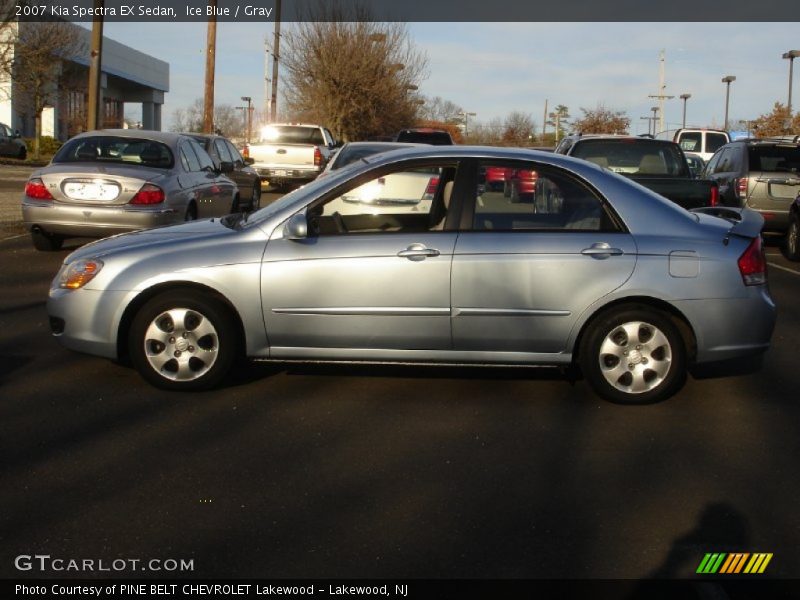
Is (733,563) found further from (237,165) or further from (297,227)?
(237,165)

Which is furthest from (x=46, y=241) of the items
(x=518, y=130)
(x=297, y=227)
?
(x=518, y=130)

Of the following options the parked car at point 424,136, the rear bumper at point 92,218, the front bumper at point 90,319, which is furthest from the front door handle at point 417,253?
the parked car at point 424,136

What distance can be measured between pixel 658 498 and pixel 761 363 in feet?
10.9

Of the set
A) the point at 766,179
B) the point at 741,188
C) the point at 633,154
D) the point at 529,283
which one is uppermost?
the point at 633,154

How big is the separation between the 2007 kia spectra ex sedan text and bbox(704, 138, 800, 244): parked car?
10.3 meters

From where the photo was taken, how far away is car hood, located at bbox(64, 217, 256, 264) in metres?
6.50

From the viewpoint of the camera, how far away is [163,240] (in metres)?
6.60

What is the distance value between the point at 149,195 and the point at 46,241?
1.79 m

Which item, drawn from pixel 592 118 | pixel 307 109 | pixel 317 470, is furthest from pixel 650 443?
pixel 592 118

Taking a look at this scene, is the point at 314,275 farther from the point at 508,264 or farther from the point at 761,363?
the point at 761,363

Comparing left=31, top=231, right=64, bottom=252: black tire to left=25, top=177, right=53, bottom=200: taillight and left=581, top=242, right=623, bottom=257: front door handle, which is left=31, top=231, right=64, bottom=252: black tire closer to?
left=25, top=177, right=53, bottom=200: taillight

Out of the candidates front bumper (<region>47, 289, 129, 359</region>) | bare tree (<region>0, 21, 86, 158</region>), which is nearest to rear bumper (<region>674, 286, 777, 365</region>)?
front bumper (<region>47, 289, 129, 359</region>)

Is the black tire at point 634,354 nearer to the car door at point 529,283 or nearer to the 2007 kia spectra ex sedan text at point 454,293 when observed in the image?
the 2007 kia spectra ex sedan text at point 454,293

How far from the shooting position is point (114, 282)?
21.1ft
